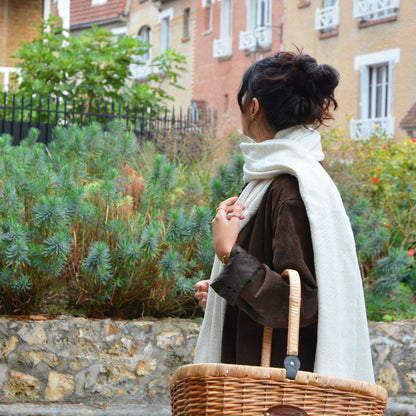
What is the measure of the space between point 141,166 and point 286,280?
18.7ft

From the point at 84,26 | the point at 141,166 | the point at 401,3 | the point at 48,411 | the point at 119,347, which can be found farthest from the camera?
the point at 84,26

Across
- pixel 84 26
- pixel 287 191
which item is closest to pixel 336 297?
pixel 287 191

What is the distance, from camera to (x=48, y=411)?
550 cm

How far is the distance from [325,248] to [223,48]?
29.7 metres

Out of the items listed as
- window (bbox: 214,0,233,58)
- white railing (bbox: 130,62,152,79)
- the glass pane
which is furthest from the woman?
white railing (bbox: 130,62,152,79)

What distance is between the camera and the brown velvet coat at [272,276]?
96.3 inches

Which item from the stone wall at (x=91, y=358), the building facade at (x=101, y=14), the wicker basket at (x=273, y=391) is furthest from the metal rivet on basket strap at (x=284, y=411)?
the building facade at (x=101, y=14)

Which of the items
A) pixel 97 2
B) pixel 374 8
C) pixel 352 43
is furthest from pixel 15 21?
pixel 97 2

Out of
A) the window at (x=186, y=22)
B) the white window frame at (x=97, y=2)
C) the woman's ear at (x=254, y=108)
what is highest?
the white window frame at (x=97, y=2)

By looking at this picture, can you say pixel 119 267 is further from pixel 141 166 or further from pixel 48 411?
pixel 141 166

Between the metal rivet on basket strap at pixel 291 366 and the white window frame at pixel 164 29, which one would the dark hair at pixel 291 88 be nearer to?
the metal rivet on basket strap at pixel 291 366

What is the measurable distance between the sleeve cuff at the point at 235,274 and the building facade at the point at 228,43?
84.7ft

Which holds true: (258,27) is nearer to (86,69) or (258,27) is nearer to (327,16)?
(327,16)

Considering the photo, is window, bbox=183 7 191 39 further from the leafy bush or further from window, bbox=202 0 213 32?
the leafy bush
